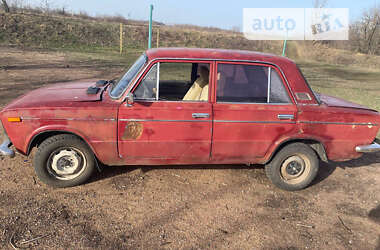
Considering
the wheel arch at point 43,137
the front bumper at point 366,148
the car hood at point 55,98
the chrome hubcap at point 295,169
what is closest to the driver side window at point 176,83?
the car hood at point 55,98

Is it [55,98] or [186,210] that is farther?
[55,98]

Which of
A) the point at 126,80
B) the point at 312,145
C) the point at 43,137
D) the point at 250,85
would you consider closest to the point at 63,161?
the point at 43,137

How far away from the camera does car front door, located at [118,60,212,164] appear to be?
3.56m

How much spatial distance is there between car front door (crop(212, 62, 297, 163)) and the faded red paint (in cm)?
1

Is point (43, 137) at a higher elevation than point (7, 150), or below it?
higher

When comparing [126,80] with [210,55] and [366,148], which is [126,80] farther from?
[366,148]

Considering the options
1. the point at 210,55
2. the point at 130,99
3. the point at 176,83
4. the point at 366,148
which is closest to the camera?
the point at 130,99

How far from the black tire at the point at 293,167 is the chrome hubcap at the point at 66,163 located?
2.66 meters

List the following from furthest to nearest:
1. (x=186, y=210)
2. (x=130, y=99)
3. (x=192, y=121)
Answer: (x=192, y=121), (x=186, y=210), (x=130, y=99)

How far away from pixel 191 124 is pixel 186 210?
1093 millimetres

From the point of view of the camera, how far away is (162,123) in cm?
360

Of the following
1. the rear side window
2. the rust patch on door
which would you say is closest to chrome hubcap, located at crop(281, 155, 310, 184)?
the rear side window

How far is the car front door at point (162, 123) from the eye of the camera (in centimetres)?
356

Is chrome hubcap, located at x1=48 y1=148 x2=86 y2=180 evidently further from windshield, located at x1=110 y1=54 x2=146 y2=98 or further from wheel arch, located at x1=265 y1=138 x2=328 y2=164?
wheel arch, located at x1=265 y1=138 x2=328 y2=164
